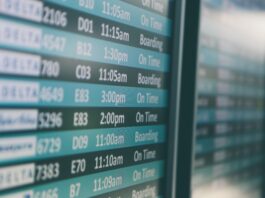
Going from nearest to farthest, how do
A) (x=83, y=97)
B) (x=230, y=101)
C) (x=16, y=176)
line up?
1. (x=16, y=176)
2. (x=83, y=97)
3. (x=230, y=101)

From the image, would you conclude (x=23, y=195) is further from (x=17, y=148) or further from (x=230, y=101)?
(x=230, y=101)

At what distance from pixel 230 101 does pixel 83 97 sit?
48.7 inches

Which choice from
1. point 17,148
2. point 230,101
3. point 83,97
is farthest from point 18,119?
point 230,101

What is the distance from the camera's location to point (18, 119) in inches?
42.8

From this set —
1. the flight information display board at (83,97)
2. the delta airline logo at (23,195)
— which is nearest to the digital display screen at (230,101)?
the flight information display board at (83,97)

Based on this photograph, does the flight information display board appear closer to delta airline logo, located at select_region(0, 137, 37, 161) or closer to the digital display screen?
delta airline logo, located at select_region(0, 137, 37, 161)

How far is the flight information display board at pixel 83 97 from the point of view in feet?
3.55

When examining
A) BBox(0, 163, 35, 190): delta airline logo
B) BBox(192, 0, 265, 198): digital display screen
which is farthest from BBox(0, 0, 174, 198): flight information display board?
BBox(192, 0, 265, 198): digital display screen

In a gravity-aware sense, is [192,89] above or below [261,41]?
below

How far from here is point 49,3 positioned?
45.7 inches

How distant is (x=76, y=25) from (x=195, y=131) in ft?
2.70

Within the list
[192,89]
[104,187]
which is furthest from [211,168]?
[104,187]

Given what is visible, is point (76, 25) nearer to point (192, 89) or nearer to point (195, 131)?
point (192, 89)

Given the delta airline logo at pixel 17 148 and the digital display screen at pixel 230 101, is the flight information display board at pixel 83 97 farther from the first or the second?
the digital display screen at pixel 230 101
